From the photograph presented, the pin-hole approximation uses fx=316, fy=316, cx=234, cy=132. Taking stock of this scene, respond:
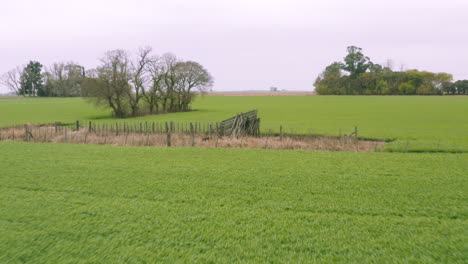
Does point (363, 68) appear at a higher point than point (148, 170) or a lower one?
higher

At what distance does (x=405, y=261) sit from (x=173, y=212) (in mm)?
4243

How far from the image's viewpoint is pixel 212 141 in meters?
17.9

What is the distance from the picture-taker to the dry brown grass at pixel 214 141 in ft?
54.4

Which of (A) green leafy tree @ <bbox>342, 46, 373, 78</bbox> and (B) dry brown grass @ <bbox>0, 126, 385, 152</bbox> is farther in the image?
(A) green leafy tree @ <bbox>342, 46, 373, 78</bbox>

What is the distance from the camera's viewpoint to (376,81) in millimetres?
88000

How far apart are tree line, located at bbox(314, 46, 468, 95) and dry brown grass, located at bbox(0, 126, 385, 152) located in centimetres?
7670

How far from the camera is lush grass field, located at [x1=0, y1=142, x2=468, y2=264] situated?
196 inches

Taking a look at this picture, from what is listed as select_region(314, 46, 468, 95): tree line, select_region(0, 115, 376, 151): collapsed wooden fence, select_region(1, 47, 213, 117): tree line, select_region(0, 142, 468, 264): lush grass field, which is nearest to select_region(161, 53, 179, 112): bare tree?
select_region(1, 47, 213, 117): tree line

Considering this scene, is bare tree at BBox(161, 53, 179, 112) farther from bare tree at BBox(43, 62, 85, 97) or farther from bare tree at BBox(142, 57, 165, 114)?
bare tree at BBox(43, 62, 85, 97)

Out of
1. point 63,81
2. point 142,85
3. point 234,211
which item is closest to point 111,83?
point 142,85

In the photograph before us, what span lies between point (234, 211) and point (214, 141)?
11372 mm

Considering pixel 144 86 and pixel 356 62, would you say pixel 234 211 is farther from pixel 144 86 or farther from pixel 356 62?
pixel 356 62

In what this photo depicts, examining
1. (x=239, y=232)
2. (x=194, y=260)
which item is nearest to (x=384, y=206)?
(x=239, y=232)

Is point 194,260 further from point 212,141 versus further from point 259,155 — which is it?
point 212,141
